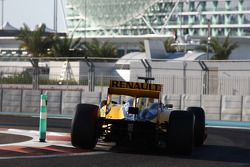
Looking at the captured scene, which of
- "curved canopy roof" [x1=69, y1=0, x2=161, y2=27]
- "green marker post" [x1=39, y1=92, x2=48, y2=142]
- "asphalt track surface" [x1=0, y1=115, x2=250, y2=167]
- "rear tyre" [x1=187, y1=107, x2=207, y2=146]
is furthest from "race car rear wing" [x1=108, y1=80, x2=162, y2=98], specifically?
"curved canopy roof" [x1=69, y1=0, x2=161, y2=27]

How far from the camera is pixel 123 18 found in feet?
420

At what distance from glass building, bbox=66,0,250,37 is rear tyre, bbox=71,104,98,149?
9756 cm

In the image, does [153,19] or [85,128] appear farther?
[153,19]

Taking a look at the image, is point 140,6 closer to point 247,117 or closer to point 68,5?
point 68,5

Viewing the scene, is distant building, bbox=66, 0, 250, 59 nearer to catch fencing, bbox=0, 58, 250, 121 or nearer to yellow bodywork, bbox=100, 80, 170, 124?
A: catch fencing, bbox=0, 58, 250, 121

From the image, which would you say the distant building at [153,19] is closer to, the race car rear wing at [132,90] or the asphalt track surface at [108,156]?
the asphalt track surface at [108,156]

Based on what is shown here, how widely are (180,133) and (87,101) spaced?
1516 centimetres

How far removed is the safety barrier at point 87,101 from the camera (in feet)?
86.8

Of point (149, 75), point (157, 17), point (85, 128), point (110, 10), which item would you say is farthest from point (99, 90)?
point (110, 10)

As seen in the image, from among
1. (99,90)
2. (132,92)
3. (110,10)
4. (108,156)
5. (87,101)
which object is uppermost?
(110,10)

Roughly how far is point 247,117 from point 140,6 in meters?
102

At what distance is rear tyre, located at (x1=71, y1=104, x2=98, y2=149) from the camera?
43.5 ft

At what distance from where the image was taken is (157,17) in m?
125

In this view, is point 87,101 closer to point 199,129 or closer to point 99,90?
point 99,90
